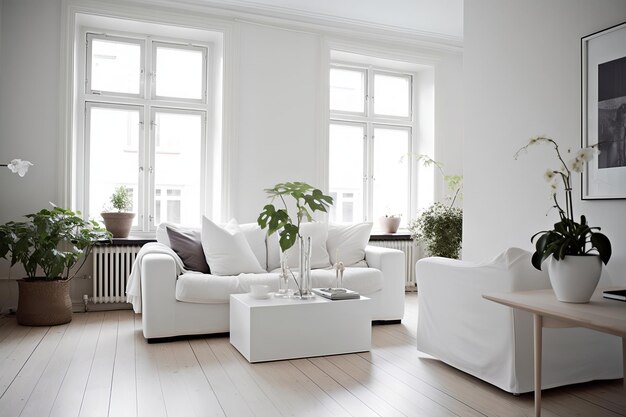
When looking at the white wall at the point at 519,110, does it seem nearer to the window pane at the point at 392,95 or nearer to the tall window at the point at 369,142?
the tall window at the point at 369,142

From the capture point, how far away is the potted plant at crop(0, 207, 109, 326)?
4.08 meters

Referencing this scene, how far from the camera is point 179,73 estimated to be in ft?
17.9

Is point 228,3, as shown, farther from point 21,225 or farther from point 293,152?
point 21,225

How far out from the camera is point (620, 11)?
280 centimetres

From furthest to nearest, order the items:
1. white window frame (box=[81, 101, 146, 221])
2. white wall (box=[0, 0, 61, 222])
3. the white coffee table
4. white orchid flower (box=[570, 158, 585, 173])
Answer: white window frame (box=[81, 101, 146, 221]) < white wall (box=[0, 0, 61, 222]) < the white coffee table < white orchid flower (box=[570, 158, 585, 173])

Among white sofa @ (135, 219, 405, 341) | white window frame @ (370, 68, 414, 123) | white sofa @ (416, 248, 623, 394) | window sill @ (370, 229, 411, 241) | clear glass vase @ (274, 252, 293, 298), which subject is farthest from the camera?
white window frame @ (370, 68, 414, 123)

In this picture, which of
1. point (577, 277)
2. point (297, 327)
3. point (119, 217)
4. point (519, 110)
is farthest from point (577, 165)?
point (119, 217)

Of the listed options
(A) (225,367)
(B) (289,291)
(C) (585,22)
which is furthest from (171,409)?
(C) (585,22)

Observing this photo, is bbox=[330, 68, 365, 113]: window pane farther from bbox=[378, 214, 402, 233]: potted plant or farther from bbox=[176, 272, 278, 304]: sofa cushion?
bbox=[176, 272, 278, 304]: sofa cushion

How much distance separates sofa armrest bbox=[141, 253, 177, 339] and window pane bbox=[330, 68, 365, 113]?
121 inches

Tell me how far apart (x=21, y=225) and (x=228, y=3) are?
274cm

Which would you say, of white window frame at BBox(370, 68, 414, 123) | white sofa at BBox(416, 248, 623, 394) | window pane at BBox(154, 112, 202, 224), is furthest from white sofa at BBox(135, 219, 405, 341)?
white window frame at BBox(370, 68, 414, 123)

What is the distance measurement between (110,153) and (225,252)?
1.82 meters

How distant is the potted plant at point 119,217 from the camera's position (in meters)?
4.85
